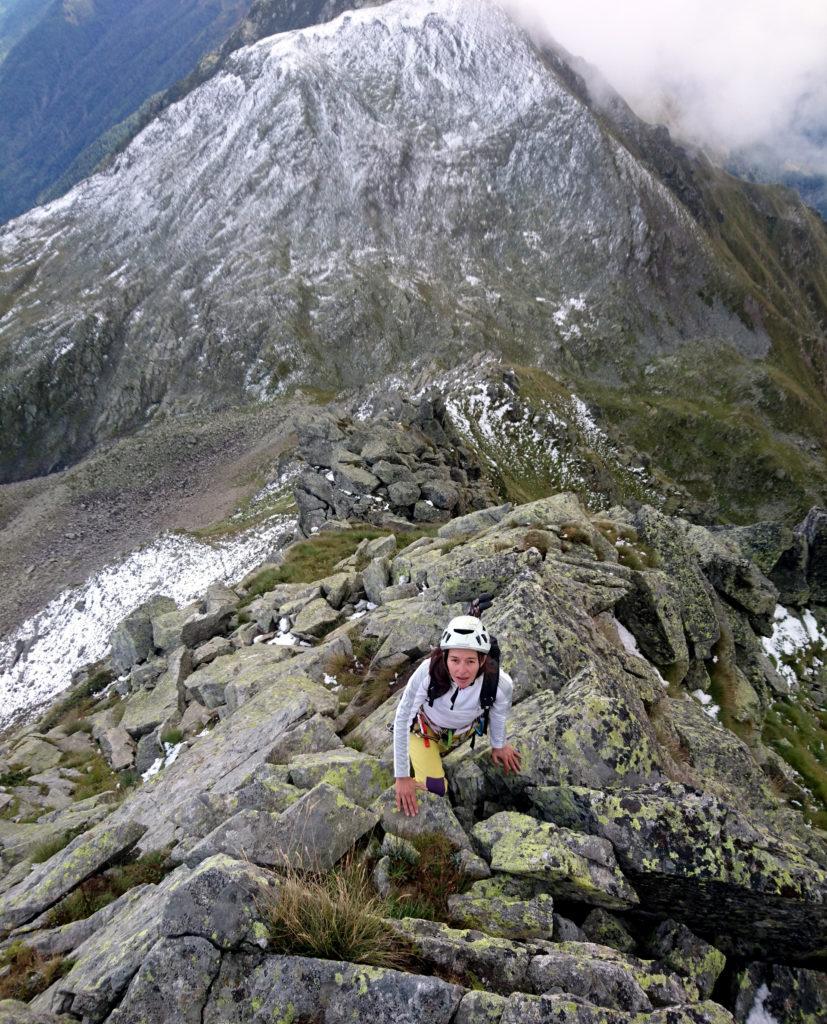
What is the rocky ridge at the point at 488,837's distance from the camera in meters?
5.34

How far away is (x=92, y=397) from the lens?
129 m

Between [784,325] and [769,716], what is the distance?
621 ft

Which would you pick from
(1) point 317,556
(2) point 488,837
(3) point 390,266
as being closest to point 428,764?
(2) point 488,837

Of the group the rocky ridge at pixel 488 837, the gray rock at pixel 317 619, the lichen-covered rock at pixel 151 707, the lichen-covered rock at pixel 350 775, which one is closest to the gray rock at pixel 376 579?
the gray rock at pixel 317 619

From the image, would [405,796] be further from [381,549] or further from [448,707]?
[381,549]

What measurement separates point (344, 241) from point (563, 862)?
147419mm

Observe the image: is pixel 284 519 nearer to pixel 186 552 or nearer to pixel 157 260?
pixel 186 552

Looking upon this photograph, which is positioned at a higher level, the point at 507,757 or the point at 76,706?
the point at 507,757

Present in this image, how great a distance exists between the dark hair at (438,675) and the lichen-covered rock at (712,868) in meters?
2.08

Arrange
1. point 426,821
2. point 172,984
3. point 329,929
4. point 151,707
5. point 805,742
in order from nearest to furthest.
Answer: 1. point 172,984
2. point 329,929
3. point 426,821
4. point 151,707
5. point 805,742

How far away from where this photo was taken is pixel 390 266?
133 meters

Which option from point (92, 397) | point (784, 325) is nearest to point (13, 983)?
point (92, 397)

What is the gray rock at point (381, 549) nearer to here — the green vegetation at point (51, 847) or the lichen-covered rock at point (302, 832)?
the green vegetation at point (51, 847)

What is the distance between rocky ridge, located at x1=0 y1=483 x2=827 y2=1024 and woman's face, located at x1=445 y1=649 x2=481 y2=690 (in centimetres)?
168
